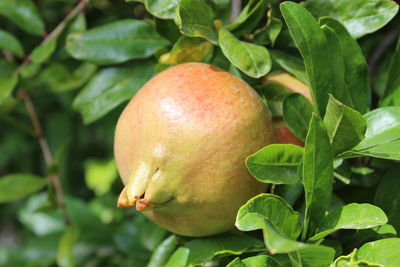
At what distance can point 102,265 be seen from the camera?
1521 mm

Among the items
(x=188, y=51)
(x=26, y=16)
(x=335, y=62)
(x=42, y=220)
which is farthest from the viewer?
(x=42, y=220)

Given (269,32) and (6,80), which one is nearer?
(269,32)

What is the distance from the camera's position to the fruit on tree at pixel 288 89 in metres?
0.80

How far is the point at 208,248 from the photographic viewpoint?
766mm

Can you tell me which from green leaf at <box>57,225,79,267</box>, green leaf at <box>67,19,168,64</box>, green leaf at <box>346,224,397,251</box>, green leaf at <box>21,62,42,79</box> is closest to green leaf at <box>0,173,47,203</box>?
green leaf at <box>57,225,79,267</box>

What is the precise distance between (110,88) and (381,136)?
473mm

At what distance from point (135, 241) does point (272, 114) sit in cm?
67

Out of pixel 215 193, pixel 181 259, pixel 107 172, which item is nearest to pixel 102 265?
pixel 181 259

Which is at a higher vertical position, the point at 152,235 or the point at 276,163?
the point at 276,163

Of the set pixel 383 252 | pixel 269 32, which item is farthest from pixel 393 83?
pixel 383 252

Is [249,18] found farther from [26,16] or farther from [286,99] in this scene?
[26,16]

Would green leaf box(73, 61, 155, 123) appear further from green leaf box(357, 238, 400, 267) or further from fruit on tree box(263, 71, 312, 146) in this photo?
green leaf box(357, 238, 400, 267)

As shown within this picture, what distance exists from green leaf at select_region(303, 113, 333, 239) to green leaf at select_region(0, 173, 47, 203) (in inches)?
28.9

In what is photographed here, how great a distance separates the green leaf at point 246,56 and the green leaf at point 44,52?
419 millimetres
